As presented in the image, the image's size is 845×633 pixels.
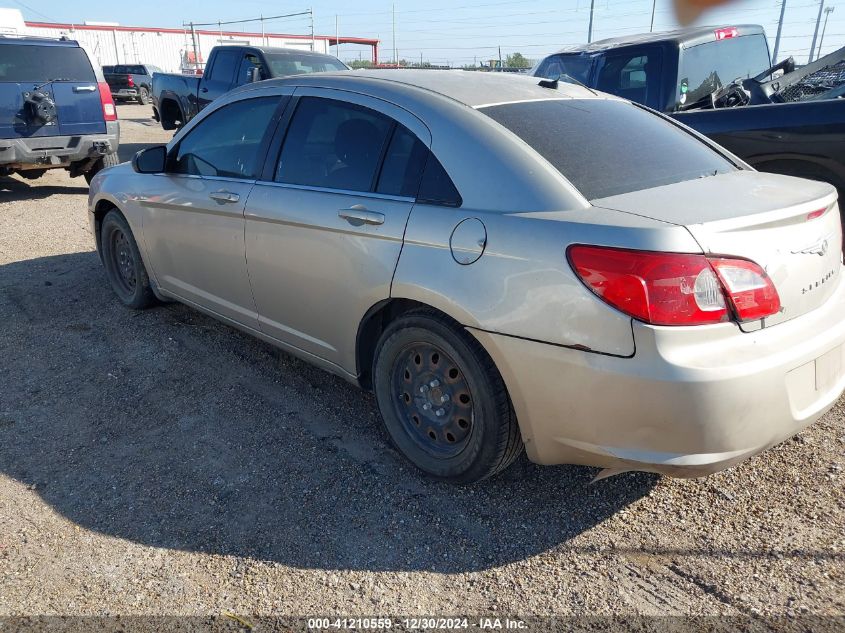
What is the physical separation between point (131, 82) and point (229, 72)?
2075cm

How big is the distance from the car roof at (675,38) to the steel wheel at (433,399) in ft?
17.3

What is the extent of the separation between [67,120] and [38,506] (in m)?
7.36

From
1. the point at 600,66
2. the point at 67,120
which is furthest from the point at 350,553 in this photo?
the point at 67,120

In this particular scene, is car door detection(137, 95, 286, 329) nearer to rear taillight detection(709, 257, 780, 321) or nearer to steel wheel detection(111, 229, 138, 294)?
steel wheel detection(111, 229, 138, 294)

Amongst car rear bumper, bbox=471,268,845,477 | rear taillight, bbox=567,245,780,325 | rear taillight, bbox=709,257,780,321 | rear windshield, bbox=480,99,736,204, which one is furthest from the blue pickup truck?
rear taillight, bbox=709,257,780,321

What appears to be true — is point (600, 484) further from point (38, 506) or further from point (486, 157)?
point (38, 506)

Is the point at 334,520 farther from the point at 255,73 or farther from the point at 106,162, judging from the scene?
the point at 255,73

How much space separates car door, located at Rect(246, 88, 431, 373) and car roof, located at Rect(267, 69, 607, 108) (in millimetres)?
93

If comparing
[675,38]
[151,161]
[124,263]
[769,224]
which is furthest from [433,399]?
[675,38]

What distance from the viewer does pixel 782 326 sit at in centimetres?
238

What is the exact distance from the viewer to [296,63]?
36.8 feet

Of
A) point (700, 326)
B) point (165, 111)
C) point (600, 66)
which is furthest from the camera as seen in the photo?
point (165, 111)

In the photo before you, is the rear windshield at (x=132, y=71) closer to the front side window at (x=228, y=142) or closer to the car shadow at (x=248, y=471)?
the car shadow at (x=248, y=471)

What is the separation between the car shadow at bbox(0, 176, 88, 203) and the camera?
9945 mm
